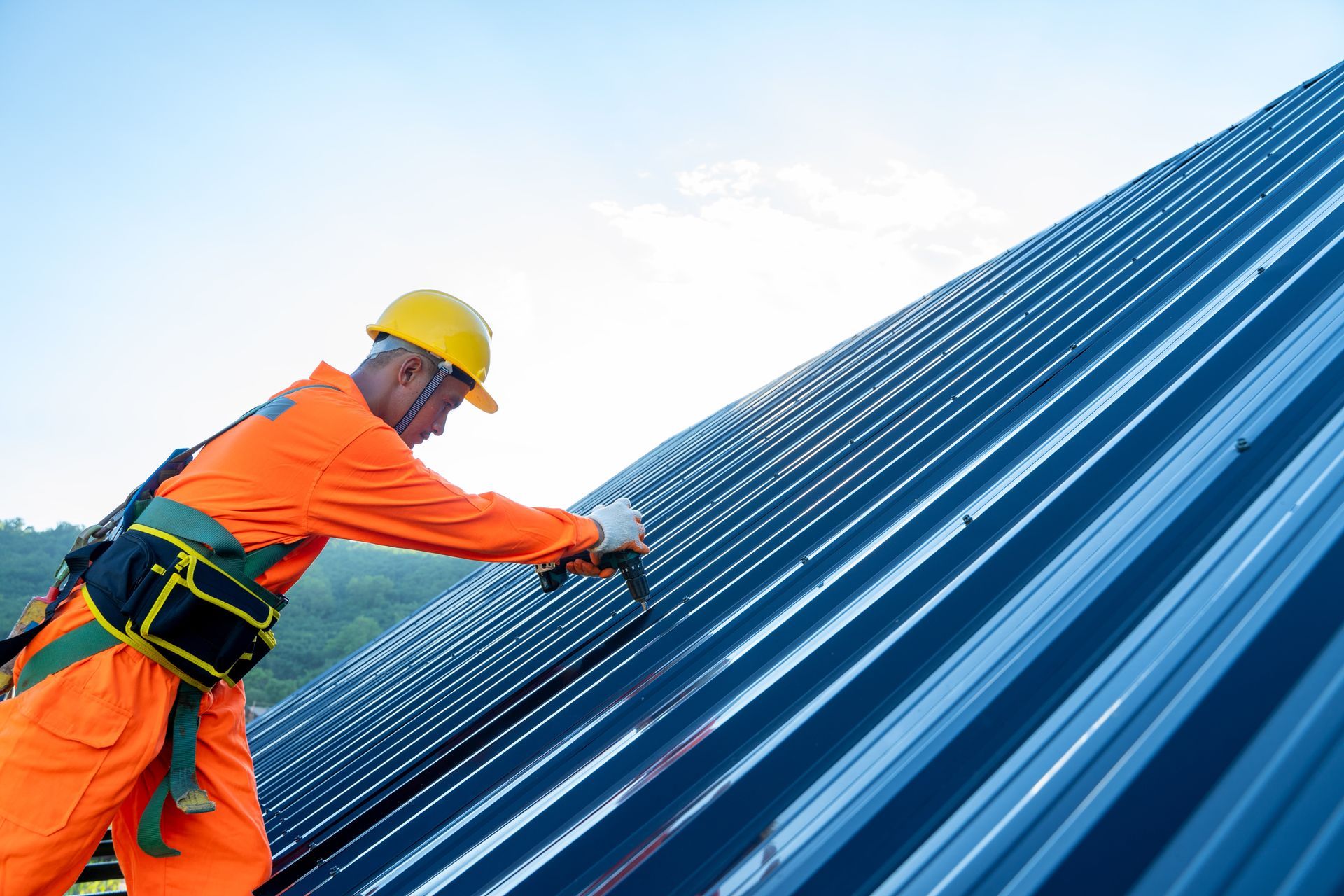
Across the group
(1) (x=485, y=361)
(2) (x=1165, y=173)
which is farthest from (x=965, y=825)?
Answer: (2) (x=1165, y=173)

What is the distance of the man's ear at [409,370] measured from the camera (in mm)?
3174

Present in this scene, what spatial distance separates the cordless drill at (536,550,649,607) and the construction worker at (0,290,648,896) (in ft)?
0.80

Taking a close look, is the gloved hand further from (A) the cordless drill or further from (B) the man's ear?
(B) the man's ear

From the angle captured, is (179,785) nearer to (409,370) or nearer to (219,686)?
(219,686)

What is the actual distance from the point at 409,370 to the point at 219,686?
134 centimetres

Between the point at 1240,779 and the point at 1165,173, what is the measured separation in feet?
21.8

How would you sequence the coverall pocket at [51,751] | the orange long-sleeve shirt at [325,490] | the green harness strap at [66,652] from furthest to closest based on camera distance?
the orange long-sleeve shirt at [325,490] < the green harness strap at [66,652] < the coverall pocket at [51,751]

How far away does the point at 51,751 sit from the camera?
2.12 metres

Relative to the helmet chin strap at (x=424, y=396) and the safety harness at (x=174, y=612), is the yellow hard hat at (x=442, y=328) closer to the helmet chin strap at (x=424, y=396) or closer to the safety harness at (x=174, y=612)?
the helmet chin strap at (x=424, y=396)

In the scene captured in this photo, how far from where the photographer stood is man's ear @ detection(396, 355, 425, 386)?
10.4 ft

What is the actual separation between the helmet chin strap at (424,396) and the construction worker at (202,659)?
267 millimetres

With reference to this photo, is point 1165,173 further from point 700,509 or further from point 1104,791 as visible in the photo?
point 1104,791

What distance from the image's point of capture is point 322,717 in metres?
7.49

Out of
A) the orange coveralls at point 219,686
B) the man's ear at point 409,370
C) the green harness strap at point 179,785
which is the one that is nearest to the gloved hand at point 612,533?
the orange coveralls at point 219,686
